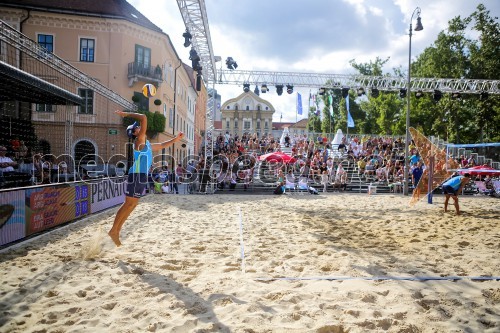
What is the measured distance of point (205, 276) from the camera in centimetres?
411

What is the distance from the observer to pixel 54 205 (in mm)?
7340

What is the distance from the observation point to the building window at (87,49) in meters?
21.9

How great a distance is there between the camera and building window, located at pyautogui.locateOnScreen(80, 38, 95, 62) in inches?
861

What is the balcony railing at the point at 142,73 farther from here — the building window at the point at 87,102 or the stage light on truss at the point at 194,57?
the stage light on truss at the point at 194,57

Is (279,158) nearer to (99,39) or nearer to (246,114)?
(99,39)

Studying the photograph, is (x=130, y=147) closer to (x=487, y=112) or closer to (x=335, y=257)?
(x=335, y=257)

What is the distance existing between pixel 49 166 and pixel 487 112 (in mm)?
34194

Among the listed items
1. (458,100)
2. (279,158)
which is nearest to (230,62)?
(279,158)

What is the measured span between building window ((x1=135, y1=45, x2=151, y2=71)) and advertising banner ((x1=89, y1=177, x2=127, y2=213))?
1316cm

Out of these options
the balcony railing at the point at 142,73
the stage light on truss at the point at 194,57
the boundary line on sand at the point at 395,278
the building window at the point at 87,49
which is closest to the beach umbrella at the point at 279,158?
the stage light on truss at the point at 194,57

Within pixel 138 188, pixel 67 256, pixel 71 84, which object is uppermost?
pixel 71 84

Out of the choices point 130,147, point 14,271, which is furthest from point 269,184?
point 14,271

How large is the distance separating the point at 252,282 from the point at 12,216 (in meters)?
4.85

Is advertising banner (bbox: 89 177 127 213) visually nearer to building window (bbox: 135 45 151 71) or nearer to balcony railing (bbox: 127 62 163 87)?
balcony railing (bbox: 127 62 163 87)
